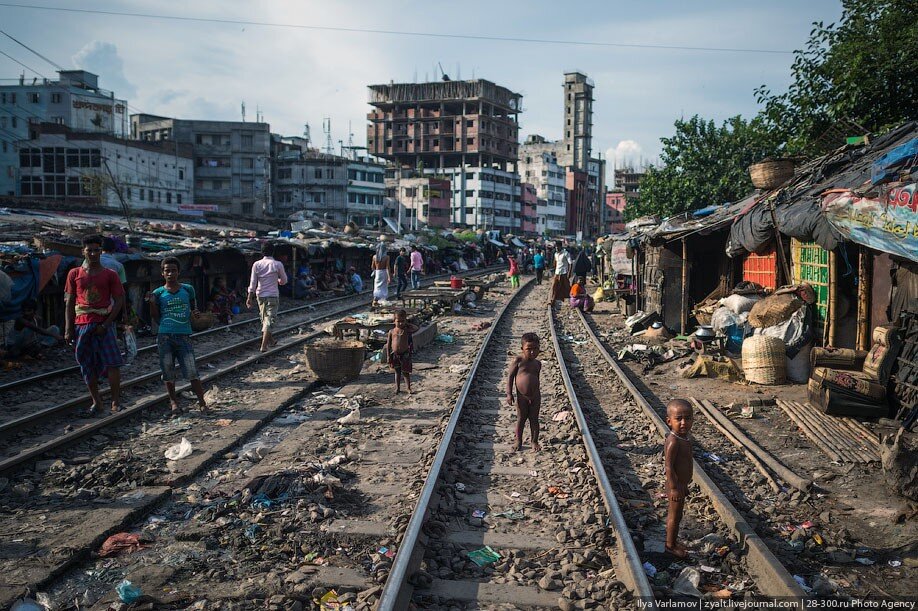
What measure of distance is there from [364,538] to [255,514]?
40.8 inches

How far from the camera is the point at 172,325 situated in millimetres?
8594

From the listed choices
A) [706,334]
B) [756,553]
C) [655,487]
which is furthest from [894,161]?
[756,553]

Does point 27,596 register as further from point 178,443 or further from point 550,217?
point 550,217

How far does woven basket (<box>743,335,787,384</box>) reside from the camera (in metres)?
10.7

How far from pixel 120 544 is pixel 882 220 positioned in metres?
8.16

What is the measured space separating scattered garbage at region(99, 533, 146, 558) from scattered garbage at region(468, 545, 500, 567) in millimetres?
2401

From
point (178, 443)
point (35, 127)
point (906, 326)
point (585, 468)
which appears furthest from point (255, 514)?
point (35, 127)

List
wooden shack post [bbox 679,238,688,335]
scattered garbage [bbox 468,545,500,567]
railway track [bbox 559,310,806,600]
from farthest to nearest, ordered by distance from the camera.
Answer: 1. wooden shack post [bbox 679,238,688,335]
2. scattered garbage [bbox 468,545,500,567]
3. railway track [bbox 559,310,806,600]

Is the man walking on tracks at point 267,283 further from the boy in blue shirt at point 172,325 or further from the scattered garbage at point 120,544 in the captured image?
the scattered garbage at point 120,544

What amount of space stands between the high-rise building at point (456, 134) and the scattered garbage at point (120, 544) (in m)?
91.7

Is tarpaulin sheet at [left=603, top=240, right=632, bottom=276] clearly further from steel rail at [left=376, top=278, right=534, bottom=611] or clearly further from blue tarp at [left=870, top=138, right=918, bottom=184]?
steel rail at [left=376, top=278, right=534, bottom=611]

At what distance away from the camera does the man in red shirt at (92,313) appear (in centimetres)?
824

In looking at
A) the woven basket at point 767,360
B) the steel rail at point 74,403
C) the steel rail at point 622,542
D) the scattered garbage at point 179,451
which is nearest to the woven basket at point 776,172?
the woven basket at point 767,360

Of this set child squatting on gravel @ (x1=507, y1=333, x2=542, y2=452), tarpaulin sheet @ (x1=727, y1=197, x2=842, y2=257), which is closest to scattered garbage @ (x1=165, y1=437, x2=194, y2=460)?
child squatting on gravel @ (x1=507, y1=333, x2=542, y2=452)
